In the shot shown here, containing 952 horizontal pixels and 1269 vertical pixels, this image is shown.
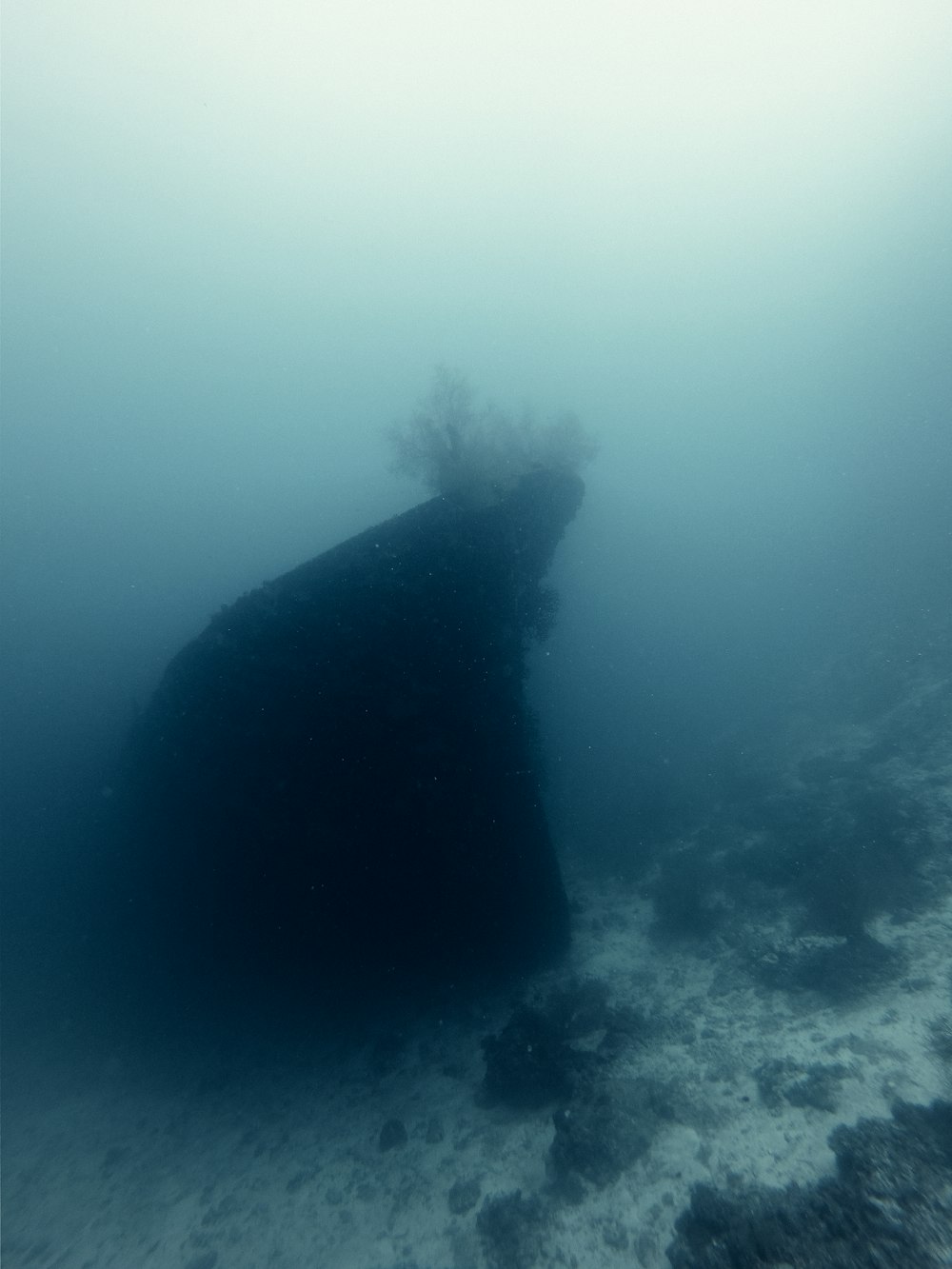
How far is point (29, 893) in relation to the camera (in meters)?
18.8

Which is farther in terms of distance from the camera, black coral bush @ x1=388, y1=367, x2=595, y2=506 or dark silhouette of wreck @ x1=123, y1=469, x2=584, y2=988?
black coral bush @ x1=388, y1=367, x2=595, y2=506

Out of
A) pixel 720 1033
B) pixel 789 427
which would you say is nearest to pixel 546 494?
pixel 720 1033

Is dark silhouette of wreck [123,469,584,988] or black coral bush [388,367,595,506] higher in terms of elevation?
black coral bush [388,367,595,506]

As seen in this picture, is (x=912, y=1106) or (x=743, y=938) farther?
(x=743, y=938)

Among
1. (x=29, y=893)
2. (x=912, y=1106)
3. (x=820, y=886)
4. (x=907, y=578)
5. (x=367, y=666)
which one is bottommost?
(x=907, y=578)

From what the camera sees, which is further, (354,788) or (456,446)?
(456,446)

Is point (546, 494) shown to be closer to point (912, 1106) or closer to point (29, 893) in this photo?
point (912, 1106)

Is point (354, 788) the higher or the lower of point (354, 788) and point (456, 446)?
the lower

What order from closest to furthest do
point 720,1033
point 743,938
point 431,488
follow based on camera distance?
point 720,1033
point 743,938
point 431,488

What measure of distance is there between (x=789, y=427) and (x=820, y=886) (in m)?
115

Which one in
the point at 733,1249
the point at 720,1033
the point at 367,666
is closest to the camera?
the point at 733,1249

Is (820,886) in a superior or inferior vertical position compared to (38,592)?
inferior

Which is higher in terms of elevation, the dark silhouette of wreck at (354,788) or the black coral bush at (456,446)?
the black coral bush at (456,446)

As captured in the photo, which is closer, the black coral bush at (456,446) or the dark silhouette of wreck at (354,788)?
the dark silhouette of wreck at (354,788)
